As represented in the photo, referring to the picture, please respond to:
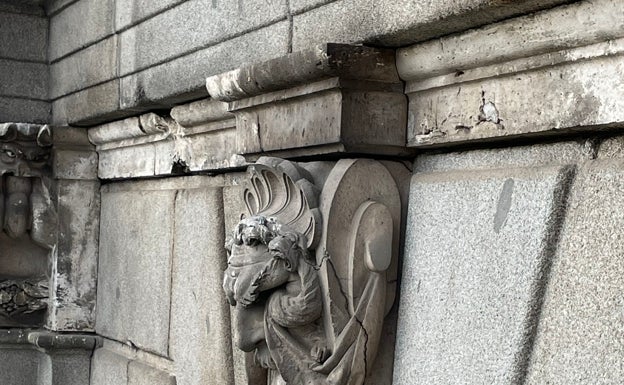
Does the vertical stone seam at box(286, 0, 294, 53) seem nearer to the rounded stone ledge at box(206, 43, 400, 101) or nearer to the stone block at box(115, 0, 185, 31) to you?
the rounded stone ledge at box(206, 43, 400, 101)

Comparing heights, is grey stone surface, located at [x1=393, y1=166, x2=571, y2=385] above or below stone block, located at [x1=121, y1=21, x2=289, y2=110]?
below

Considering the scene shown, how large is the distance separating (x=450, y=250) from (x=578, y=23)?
1.96ft

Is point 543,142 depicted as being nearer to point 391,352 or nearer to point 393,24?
point 393,24

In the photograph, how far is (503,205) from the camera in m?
2.00

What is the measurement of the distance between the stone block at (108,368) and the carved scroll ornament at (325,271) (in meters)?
1.89

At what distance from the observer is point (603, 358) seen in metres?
1.72

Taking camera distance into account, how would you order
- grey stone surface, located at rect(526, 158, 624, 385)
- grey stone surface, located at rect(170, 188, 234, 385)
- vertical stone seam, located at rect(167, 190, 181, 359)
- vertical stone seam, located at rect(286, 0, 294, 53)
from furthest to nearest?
vertical stone seam, located at rect(167, 190, 181, 359) → grey stone surface, located at rect(170, 188, 234, 385) → vertical stone seam, located at rect(286, 0, 294, 53) → grey stone surface, located at rect(526, 158, 624, 385)

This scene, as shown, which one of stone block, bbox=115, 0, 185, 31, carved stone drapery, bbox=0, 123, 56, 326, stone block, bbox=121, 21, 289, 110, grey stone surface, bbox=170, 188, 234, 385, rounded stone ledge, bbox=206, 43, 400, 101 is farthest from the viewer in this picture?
carved stone drapery, bbox=0, 123, 56, 326

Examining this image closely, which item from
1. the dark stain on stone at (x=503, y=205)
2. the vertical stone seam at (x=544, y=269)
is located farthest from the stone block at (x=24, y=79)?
the vertical stone seam at (x=544, y=269)

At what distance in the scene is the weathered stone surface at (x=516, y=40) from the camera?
68.7 inches

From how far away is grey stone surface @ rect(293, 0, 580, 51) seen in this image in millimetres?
1947

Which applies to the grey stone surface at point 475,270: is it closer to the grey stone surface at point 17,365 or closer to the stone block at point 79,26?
the stone block at point 79,26

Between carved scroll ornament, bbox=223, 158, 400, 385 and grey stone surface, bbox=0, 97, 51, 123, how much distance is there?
2736 millimetres

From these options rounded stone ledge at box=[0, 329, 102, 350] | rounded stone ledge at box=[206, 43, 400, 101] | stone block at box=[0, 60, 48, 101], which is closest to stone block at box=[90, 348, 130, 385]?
rounded stone ledge at box=[0, 329, 102, 350]
